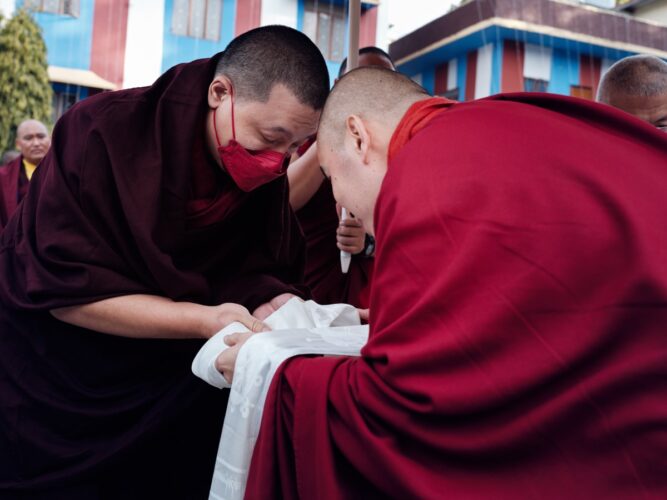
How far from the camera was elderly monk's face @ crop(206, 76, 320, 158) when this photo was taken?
2016 mm

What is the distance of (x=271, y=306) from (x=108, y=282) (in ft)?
1.66

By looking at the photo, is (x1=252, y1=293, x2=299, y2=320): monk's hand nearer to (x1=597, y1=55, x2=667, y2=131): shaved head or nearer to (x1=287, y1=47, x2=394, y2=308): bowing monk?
(x1=287, y1=47, x2=394, y2=308): bowing monk

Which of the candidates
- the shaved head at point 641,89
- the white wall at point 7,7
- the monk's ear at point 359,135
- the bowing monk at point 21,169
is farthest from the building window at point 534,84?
the monk's ear at point 359,135

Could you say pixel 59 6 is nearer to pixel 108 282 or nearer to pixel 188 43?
pixel 188 43

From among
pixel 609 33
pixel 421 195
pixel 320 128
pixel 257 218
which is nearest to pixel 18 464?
pixel 257 218

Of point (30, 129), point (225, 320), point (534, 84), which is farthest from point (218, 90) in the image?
point (534, 84)

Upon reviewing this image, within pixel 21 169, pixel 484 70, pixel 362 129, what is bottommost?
pixel 21 169

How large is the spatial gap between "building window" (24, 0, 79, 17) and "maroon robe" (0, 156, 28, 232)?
9904 mm

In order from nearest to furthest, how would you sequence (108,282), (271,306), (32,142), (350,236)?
(108,282)
(271,306)
(350,236)
(32,142)

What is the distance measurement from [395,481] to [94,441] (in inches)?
42.4

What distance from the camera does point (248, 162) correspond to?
2.03 m

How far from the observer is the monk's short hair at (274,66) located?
2.02m

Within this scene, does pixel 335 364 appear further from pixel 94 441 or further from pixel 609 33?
pixel 609 33

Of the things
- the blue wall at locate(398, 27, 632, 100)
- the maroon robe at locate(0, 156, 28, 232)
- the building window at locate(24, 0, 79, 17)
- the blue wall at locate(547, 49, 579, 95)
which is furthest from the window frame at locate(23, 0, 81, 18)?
the maroon robe at locate(0, 156, 28, 232)
